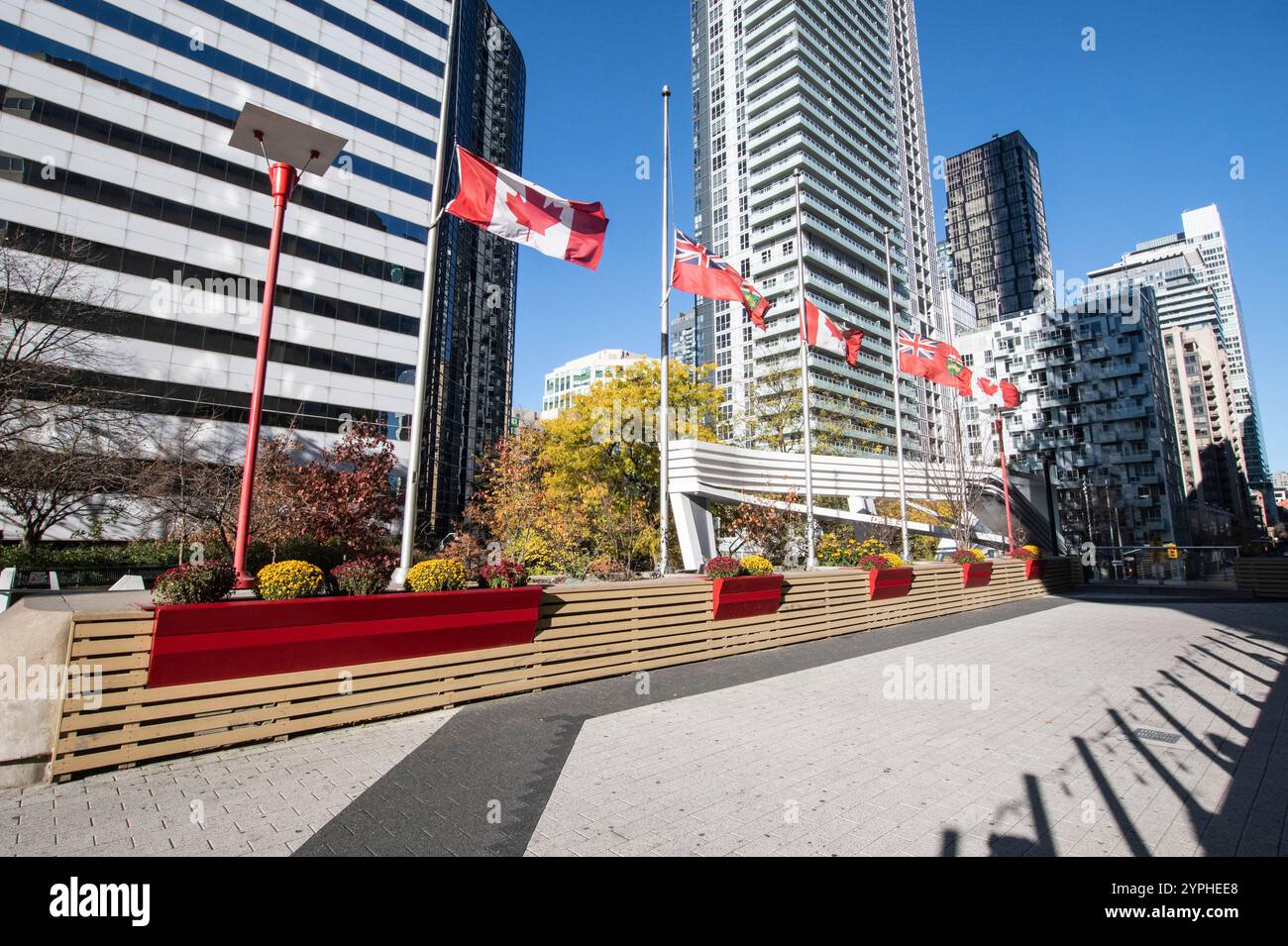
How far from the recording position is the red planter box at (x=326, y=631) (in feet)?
17.4

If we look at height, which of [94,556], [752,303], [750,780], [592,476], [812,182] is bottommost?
[750,780]

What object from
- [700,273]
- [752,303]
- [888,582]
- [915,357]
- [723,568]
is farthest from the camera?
[915,357]

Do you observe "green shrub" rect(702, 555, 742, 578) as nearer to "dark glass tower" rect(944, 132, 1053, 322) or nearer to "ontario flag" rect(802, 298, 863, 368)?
"ontario flag" rect(802, 298, 863, 368)

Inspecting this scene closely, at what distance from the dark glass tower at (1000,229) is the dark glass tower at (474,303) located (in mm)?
111957

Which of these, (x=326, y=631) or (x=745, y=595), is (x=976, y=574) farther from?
(x=326, y=631)

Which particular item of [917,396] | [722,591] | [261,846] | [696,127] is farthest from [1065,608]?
[696,127]

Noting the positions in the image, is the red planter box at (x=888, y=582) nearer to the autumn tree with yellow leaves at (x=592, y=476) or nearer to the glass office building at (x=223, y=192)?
the autumn tree with yellow leaves at (x=592, y=476)

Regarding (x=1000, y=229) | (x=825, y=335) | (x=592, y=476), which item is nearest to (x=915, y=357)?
(x=825, y=335)

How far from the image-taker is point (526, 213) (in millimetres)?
9211

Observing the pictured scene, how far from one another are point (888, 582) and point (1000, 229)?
16075 centimetres

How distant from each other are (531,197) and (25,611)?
26.3 ft

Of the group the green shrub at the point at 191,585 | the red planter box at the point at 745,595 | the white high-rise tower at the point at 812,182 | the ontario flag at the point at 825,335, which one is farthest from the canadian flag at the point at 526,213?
the white high-rise tower at the point at 812,182

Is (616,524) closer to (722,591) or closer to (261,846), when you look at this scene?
(722,591)
